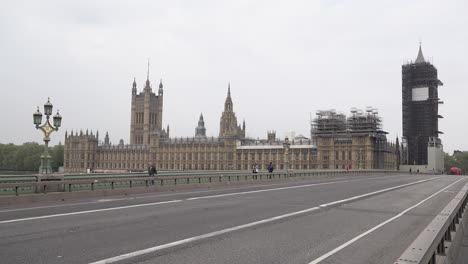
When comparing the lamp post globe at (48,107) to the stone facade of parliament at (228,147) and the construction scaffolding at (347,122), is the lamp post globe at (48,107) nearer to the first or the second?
the stone facade of parliament at (228,147)

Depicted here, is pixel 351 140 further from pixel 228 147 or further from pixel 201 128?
pixel 201 128

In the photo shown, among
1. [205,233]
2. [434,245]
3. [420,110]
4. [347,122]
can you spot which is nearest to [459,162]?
[420,110]

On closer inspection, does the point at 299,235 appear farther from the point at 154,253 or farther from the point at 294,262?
the point at 154,253

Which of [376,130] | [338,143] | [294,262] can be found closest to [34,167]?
[338,143]

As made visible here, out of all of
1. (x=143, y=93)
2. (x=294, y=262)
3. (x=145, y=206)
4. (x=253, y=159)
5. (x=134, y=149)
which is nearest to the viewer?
(x=294, y=262)

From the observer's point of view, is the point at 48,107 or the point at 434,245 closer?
the point at 434,245

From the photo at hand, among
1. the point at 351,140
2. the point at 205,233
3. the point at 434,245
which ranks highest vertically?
the point at 351,140

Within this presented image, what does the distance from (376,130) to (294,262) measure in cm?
10234

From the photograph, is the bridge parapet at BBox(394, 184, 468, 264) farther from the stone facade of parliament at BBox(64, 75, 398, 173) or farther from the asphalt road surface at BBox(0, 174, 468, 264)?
the stone facade of parliament at BBox(64, 75, 398, 173)

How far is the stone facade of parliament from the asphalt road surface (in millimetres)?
64453

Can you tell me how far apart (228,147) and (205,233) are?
120 metres

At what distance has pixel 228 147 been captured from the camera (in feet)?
427

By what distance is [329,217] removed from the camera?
543 inches

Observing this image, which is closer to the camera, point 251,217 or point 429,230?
point 429,230
